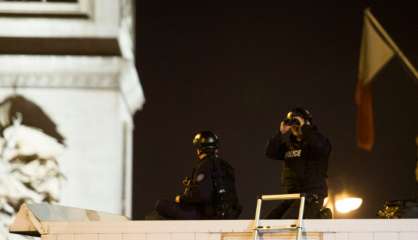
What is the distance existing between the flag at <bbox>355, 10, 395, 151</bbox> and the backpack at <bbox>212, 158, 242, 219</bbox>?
7.29 meters

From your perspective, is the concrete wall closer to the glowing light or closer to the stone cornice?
the glowing light

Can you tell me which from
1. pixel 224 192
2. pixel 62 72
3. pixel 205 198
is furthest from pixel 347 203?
pixel 62 72

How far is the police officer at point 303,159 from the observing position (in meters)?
8.86

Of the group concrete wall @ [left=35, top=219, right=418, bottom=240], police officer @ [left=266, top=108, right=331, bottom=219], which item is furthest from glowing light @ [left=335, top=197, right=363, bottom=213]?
concrete wall @ [left=35, top=219, right=418, bottom=240]

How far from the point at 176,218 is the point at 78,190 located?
11429 mm

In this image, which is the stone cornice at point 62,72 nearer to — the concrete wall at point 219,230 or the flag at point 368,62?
the flag at point 368,62

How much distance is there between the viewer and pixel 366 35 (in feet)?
55.8

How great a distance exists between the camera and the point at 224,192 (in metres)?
9.12

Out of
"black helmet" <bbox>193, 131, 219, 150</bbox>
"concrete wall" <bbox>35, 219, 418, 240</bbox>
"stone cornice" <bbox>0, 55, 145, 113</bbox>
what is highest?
"stone cornice" <bbox>0, 55, 145, 113</bbox>

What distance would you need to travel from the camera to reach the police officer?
349 inches

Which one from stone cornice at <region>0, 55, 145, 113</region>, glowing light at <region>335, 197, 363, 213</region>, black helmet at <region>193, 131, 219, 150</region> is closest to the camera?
black helmet at <region>193, 131, 219, 150</region>

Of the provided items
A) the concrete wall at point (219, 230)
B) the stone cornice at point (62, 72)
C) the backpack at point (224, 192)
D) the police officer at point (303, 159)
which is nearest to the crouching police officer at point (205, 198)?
the backpack at point (224, 192)

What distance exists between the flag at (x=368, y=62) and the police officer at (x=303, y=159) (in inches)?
276

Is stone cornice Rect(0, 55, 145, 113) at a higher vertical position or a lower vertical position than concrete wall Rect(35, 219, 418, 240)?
higher
